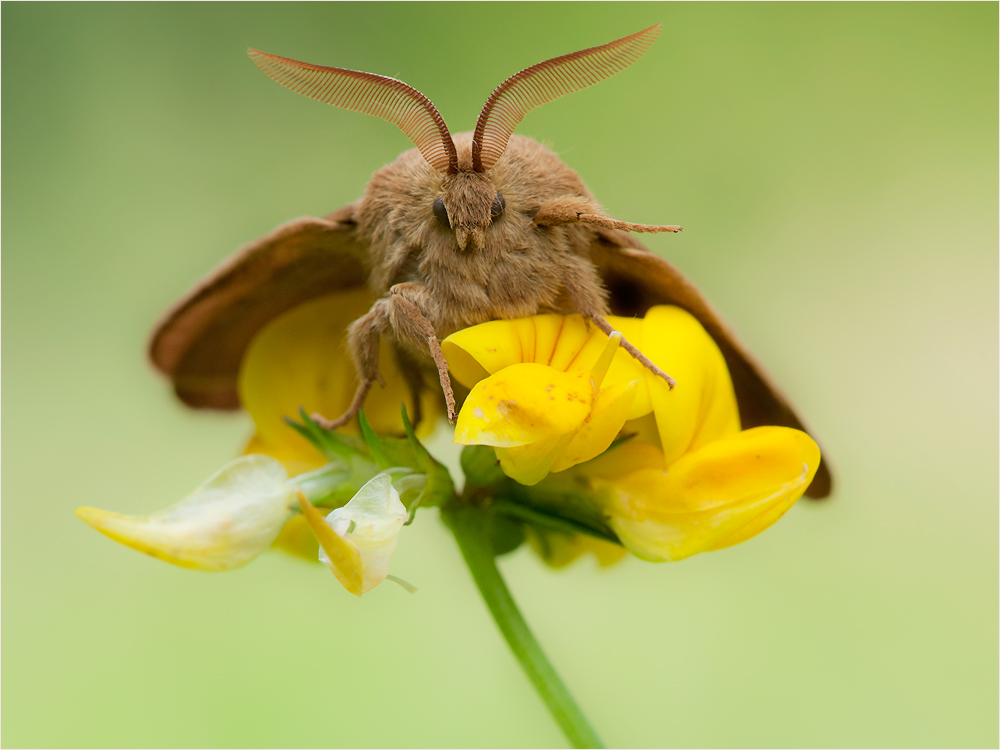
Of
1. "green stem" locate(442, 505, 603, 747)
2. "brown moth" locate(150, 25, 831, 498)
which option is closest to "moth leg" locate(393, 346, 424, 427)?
"brown moth" locate(150, 25, 831, 498)

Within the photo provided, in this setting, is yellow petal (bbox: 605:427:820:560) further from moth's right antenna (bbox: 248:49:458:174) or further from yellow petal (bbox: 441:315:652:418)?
moth's right antenna (bbox: 248:49:458:174)

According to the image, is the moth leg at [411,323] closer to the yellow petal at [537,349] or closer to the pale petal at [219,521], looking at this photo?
the yellow petal at [537,349]

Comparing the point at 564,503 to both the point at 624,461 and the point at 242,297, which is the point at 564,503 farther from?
the point at 242,297

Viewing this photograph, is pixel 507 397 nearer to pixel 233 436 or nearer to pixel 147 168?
pixel 233 436

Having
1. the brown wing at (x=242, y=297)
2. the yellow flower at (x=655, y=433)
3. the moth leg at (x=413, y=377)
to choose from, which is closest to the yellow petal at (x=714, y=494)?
the yellow flower at (x=655, y=433)

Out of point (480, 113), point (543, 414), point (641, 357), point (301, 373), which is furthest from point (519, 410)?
point (301, 373)

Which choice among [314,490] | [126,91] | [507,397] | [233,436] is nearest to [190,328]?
[314,490]
